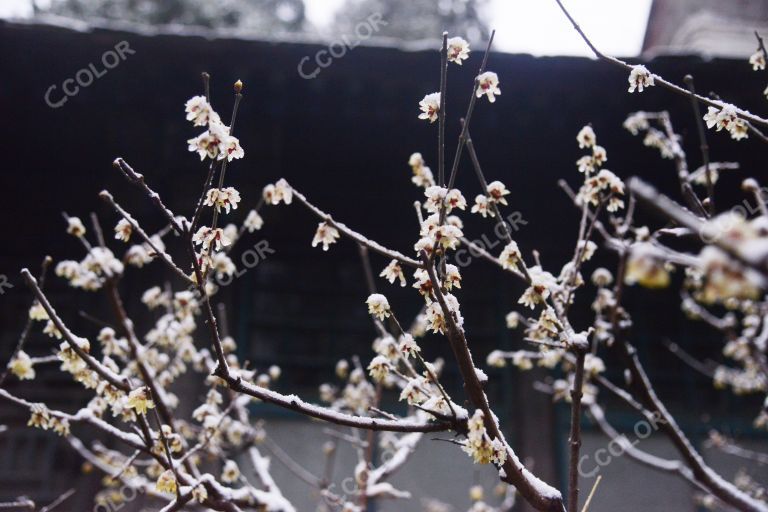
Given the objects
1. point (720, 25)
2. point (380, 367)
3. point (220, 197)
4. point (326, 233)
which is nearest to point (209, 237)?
point (220, 197)

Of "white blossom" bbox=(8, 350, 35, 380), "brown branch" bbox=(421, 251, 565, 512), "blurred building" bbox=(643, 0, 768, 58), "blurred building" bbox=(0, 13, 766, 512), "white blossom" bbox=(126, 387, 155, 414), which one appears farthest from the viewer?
"blurred building" bbox=(643, 0, 768, 58)

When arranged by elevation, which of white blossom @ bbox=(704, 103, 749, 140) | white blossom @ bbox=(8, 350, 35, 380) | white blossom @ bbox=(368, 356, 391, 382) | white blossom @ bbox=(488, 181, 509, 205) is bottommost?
white blossom @ bbox=(8, 350, 35, 380)

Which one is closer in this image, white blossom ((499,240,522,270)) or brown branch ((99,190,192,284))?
brown branch ((99,190,192,284))

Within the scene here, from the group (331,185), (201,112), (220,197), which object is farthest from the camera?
(331,185)

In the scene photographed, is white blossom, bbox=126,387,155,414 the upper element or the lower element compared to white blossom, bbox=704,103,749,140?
lower

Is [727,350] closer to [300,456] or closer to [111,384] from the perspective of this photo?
[300,456]

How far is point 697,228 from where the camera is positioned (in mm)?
1109

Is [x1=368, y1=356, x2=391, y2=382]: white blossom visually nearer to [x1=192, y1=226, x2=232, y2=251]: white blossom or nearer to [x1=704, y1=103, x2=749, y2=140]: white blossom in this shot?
[x1=192, y1=226, x2=232, y2=251]: white blossom

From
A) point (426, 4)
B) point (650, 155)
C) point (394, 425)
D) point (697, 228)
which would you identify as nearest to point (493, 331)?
point (650, 155)

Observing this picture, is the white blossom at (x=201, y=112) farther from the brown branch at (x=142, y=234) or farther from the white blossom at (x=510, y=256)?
the white blossom at (x=510, y=256)

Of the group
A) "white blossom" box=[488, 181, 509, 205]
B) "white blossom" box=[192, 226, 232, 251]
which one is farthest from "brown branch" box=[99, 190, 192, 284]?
"white blossom" box=[488, 181, 509, 205]

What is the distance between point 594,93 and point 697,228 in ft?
10.7

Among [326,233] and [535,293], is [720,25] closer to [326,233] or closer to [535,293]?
[535,293]

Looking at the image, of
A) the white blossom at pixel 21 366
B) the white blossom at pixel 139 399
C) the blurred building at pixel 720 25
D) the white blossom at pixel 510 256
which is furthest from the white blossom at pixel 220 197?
the blurred building at pixel 720 25
